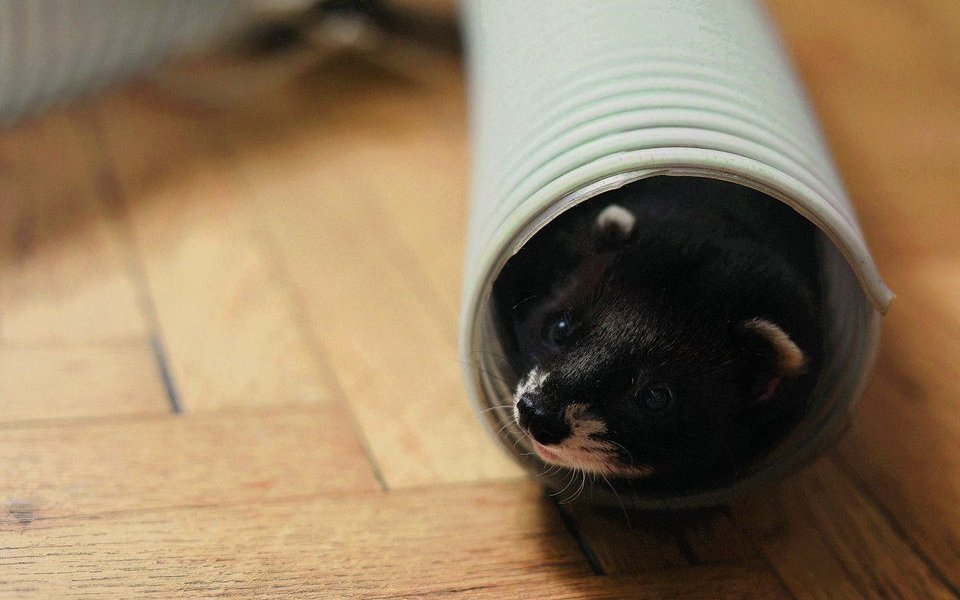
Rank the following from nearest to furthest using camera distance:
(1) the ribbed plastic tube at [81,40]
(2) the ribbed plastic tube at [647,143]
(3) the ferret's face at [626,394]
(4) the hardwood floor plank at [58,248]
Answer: (2) the ribbed plastic tube at [647,143] < (3) the ferret's face at [626,394] < (4) the hardwood floor plank at [58,248] < (1) the ribbed plastic tube at [81,40]

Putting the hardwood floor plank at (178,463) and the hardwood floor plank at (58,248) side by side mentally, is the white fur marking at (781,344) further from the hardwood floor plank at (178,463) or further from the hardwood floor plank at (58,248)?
the hardwood floor plank at (58,248)

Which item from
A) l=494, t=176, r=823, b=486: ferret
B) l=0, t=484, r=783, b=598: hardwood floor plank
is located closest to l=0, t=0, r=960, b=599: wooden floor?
l=0, t=484, r=783, b=598: hardwood floor plank

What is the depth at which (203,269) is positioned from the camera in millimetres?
1637

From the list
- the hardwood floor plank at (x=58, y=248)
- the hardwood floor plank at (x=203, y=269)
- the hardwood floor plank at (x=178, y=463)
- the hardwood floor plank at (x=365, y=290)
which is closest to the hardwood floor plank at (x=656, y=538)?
the hardwood floor plank at (x=365, y=290)

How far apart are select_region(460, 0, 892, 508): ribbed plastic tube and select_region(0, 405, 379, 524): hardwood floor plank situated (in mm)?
247

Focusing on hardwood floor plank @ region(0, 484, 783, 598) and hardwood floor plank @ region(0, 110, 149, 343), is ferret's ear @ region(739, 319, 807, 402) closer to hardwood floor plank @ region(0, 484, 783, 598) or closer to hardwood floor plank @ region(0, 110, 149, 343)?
hardwood floor plank @ region(0, 484, 783, 598)

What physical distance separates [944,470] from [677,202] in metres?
0.49

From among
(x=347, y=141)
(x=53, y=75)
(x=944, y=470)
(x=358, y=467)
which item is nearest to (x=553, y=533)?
(x=358, y=467)

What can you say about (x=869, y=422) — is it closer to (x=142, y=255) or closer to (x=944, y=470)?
(x=944, y=470)

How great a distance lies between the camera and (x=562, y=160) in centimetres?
105

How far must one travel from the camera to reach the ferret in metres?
1.14

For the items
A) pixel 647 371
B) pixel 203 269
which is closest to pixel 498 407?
pixel 647 371

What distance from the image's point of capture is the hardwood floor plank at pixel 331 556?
105 centimetres

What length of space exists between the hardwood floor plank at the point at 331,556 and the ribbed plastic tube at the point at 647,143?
0.32 ft
